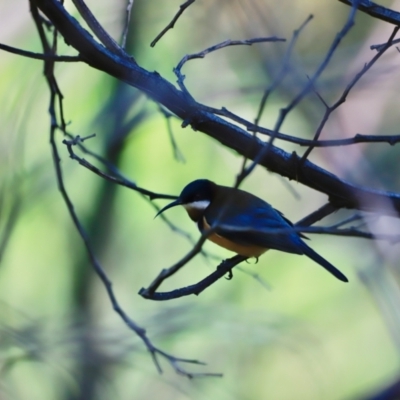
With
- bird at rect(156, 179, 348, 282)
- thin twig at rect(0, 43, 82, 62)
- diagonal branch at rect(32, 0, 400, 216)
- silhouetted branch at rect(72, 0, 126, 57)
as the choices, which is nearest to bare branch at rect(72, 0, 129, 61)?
silhouetted branch at rect(72, 0, 126, 57)

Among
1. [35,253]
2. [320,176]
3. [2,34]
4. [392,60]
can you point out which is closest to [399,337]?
[320,176]

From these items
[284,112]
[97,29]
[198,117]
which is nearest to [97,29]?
[97,29]

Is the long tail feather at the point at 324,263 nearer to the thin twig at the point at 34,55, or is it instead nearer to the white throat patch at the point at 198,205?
the white throat patch at the point at 198,205

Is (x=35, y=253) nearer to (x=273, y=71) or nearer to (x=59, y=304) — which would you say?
(x=59, y=304)

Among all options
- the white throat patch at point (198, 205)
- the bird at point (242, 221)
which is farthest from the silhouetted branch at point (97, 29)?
the white throat patch at point (198, 205)

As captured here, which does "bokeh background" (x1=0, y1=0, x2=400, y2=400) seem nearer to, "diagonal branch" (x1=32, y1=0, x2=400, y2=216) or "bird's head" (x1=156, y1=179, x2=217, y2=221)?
"bird's head" (x1=156, y1=179, x2=217, y2=221)

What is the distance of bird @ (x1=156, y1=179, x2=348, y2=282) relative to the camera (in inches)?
131

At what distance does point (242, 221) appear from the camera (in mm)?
3549

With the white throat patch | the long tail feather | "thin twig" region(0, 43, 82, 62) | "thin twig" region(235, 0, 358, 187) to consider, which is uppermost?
the white throat patch

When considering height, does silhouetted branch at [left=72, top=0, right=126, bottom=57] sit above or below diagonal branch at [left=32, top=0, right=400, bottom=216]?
above

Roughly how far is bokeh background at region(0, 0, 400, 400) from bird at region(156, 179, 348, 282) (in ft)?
1.56

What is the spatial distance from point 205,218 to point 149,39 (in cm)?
258

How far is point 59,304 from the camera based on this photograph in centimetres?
662

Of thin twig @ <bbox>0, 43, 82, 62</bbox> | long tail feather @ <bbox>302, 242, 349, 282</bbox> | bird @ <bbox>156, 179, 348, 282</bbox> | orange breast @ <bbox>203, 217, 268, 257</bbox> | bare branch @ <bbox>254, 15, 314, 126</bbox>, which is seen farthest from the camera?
orange breast @ <bbox>203, 217, 268, 257</bbox>
